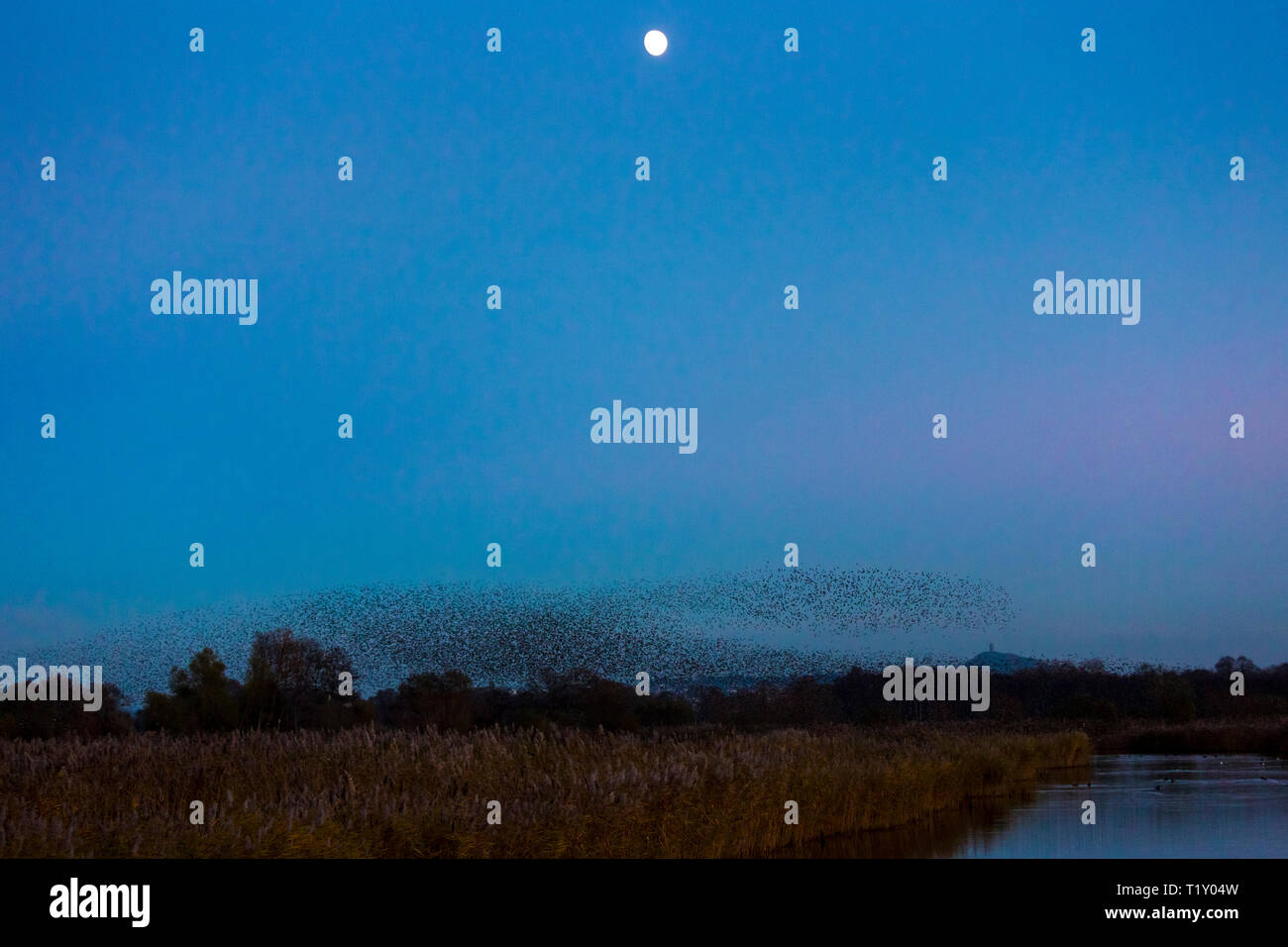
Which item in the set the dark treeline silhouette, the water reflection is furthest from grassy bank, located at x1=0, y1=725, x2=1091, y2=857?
the dark treeline silhouette

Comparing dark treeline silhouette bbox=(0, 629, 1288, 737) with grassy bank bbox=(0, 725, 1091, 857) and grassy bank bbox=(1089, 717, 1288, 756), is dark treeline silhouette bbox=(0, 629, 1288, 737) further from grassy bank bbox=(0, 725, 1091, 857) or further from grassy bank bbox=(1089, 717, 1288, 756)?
grassy bank bbox=(0, 725, 1091, 857)

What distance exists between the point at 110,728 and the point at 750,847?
36.2m

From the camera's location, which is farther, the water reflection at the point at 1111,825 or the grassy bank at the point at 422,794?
the water reflection at the point at 1111,825

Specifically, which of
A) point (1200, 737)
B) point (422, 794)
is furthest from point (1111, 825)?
point (1200, 737)

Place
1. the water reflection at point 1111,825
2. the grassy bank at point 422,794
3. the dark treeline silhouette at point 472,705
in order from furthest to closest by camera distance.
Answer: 1. the dark treeline silhouette at point 472,705
2. the water reflection at point 1111,825
3. the grassy bank at point 422,794

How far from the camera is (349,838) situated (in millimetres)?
12758

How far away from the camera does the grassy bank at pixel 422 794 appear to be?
11.8 m

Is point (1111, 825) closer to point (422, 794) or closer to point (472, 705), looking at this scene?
point (422, 794)

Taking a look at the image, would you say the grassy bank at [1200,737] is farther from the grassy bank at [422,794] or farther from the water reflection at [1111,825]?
the grassy bank at [422,794]

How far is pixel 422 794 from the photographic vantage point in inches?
615

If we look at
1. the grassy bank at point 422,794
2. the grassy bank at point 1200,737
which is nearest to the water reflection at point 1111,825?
the grassy bank at point 422,794

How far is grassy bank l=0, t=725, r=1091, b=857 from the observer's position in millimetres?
11820
